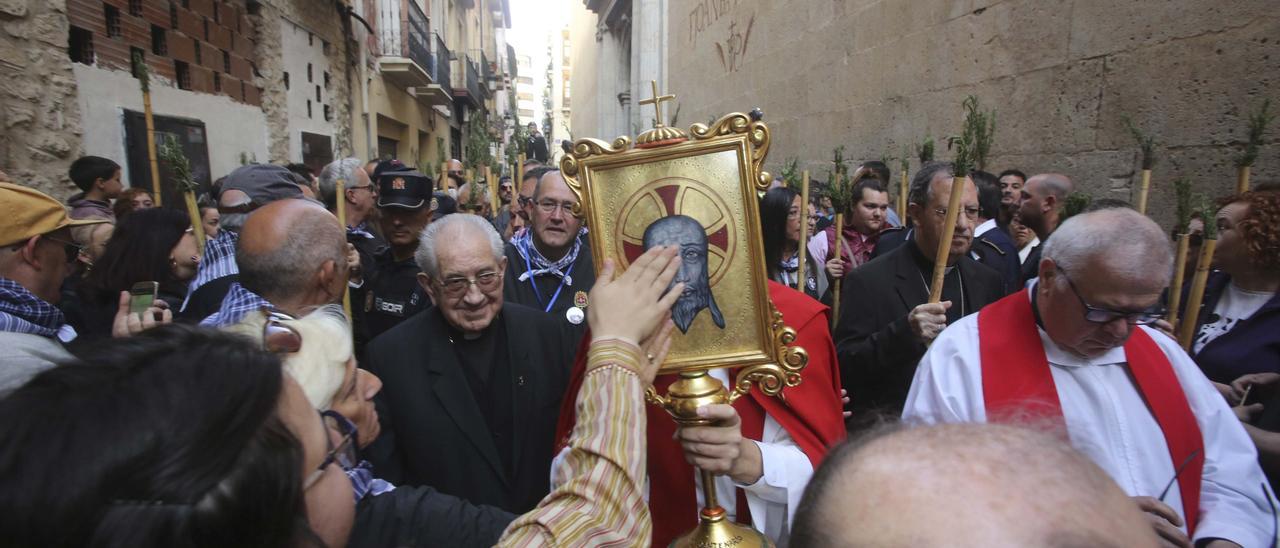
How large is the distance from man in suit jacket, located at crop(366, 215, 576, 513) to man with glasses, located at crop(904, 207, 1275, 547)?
50.4 inches

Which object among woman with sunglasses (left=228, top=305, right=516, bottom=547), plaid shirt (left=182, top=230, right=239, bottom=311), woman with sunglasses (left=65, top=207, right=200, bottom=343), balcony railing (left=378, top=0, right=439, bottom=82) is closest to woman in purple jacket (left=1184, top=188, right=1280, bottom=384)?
woman with sunglasses (left=228, top=305, right=516, bottom=547)

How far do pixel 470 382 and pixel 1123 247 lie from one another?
6.74 feet

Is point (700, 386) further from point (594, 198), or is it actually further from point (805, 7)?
point (805, 7)

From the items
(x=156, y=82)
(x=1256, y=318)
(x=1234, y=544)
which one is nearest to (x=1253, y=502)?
(x=1234, y=544)

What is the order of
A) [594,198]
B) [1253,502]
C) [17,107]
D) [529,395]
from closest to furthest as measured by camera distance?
[594,198] → [1253,502] → [529,395] → [17,107]

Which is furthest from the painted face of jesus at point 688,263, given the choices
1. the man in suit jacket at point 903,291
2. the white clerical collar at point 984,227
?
the white clerical collar at point 984,227

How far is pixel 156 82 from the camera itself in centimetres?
670

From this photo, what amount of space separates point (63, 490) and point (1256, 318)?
3251mm

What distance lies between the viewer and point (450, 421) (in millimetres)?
2197

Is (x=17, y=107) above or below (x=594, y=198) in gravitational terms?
above

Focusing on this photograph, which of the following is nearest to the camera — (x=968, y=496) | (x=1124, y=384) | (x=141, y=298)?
(x=968, y=496)

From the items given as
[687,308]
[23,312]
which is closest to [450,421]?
[687,308]

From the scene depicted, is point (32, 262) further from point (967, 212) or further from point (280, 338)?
point (967, 212)

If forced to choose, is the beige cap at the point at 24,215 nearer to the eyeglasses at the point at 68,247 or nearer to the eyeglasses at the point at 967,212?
the eyeglasses at the point at 68,247
